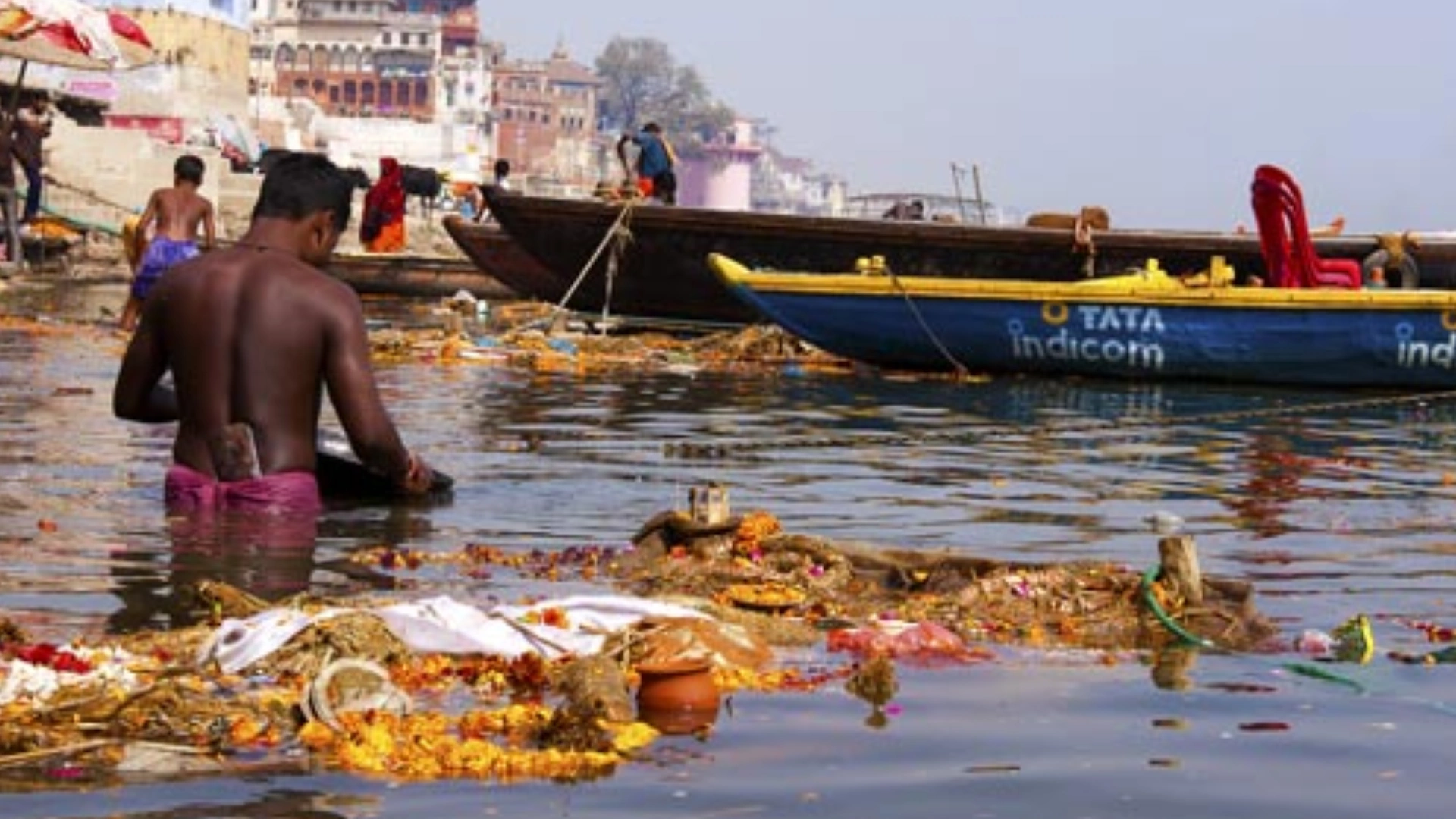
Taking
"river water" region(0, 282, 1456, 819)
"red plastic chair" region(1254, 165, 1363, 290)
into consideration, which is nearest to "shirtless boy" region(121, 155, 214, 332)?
"river water" region(0, 282, 1456, 819)

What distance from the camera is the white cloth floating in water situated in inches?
242

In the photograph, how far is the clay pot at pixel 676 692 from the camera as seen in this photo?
587cm

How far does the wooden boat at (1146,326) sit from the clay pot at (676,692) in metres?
12.8

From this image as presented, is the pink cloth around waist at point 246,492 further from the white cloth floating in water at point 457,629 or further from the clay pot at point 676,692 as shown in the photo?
the clay pot at point 676,692

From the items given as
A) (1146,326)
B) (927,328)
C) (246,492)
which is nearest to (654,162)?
(927,328)

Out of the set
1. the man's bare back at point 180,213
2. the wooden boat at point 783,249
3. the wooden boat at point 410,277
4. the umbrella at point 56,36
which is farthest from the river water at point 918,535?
the wooden boat at point 410,277

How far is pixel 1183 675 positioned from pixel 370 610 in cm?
201

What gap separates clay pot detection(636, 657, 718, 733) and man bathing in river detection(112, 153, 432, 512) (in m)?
2.62

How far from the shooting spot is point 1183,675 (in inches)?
260

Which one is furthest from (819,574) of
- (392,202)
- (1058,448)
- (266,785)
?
(392,202)

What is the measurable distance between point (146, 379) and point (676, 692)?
3.35 m

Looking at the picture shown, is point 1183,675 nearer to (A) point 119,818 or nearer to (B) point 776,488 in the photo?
(A) point 119,818

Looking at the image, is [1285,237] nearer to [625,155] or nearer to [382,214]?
[625,155]

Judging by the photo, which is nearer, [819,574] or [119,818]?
[119,818]
